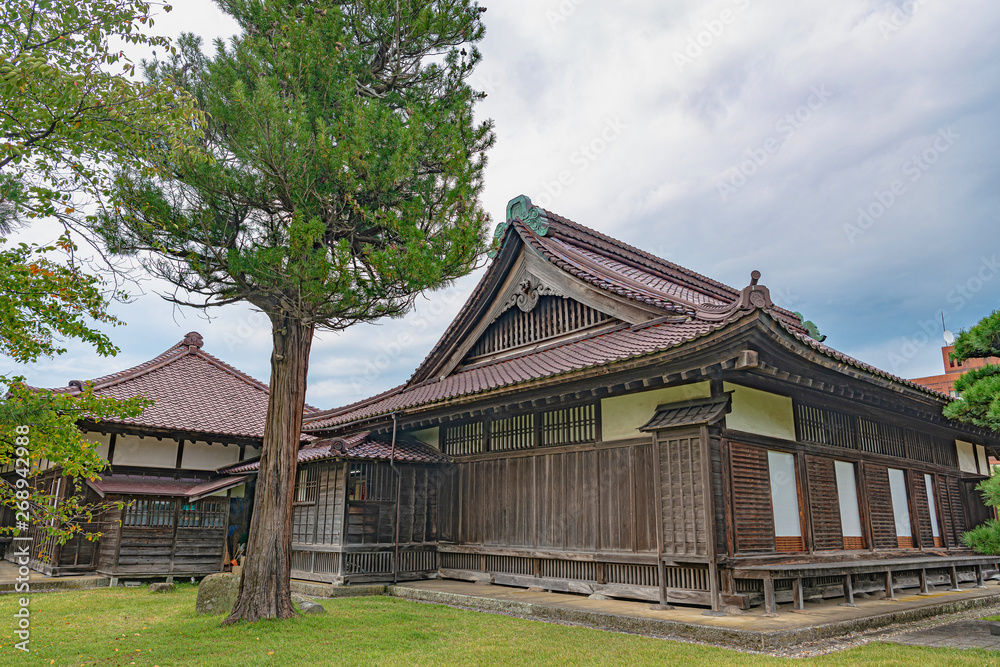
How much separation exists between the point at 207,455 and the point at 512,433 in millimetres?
9355

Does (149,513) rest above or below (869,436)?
below

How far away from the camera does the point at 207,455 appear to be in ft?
55.0

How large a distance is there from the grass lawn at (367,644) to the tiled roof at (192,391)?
23.3 ft

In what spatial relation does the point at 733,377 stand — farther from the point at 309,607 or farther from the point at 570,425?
the point at 309,607

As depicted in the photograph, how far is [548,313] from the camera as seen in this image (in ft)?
42.1

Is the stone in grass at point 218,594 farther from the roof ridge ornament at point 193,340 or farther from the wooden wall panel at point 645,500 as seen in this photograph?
the roof ridge ornament at point 193,340

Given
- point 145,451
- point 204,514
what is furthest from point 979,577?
point 145,451

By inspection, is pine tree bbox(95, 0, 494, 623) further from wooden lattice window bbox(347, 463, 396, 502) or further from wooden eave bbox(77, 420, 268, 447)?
wooden eave bbox(77, 420, 268, 447)

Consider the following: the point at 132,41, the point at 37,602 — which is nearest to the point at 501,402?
the point at 132,41

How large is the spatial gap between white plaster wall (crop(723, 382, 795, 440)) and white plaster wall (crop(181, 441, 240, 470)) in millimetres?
13500

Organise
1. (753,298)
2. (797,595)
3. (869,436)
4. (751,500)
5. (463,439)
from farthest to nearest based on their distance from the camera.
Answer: (463,439) → (869,436) → (751,500) → (797,595) → (753,298)

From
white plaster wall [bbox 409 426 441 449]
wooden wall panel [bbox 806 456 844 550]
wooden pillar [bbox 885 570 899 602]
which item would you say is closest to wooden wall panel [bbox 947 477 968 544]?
wooden pillar [bbox 885 570 899 602]

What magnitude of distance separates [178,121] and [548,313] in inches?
323

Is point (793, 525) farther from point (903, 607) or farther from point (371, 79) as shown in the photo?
point (371, 79)
